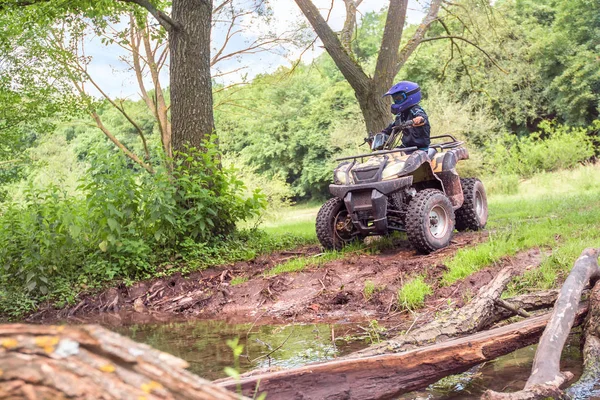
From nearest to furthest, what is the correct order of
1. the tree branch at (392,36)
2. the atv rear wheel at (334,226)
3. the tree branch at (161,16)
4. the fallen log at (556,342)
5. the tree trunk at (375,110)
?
the fallen log at (556,342) < the atv rear wheel at (334,226) < the tree branch at (161,16) < the tree trunk at (375,110) < the tree branch at (392,36)

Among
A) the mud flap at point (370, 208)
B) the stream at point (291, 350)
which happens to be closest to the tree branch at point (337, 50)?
the mud flap at point (370, 208)

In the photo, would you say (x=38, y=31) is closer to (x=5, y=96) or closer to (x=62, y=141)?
(x=5, y=96)

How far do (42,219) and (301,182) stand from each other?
1414 inches

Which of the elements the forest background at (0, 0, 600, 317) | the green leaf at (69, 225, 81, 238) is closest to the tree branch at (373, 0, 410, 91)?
the forest background at (0, 0, 600, 317)

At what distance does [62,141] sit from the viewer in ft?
173

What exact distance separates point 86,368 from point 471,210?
8.77m

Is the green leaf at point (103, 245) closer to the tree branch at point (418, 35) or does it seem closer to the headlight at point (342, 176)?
the headlight at point (342, 176)

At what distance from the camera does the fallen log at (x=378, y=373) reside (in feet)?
10.0

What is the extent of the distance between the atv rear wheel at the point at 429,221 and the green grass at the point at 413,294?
4.15 ft

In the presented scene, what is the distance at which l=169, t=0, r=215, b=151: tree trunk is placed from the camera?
10555mm

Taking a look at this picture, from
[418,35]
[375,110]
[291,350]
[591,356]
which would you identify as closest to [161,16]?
[375,110]

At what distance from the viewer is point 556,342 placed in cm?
347

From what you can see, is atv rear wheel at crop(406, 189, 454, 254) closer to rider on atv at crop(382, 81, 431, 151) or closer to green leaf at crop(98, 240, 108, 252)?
rider on atv at crop(382, 81, 431, 151)

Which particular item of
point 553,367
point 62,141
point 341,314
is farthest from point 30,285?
point 62,141
